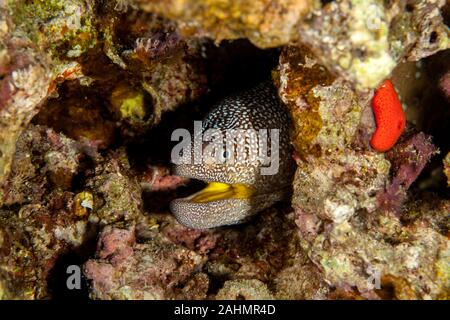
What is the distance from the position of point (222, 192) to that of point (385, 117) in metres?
1.79

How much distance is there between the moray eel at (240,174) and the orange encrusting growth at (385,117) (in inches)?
36.5

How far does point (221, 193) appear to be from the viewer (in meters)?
4.46

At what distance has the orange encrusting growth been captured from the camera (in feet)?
12.5

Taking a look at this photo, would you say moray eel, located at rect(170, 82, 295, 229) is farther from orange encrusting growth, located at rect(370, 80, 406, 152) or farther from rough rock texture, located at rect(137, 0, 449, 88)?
rough rock texture, located at rect(137, 0, 449, 88)

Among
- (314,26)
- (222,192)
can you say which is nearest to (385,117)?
(314,26)

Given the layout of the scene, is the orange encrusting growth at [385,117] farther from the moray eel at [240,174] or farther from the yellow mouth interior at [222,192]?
the yellow mouth interior at [222,192]

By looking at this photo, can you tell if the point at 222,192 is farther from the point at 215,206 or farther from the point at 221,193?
the point at 215,206

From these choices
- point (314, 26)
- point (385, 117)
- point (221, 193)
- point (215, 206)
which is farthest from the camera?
point (221, 193)

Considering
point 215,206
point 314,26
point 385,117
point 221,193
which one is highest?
point 314,26

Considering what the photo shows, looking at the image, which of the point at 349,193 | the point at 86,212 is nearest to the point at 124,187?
the point at 86,212

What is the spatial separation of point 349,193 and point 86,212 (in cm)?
254

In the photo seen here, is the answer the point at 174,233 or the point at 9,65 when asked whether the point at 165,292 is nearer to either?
the point at 174,233

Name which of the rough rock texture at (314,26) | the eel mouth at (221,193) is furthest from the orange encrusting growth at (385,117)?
the eel mouth at (221,193)
